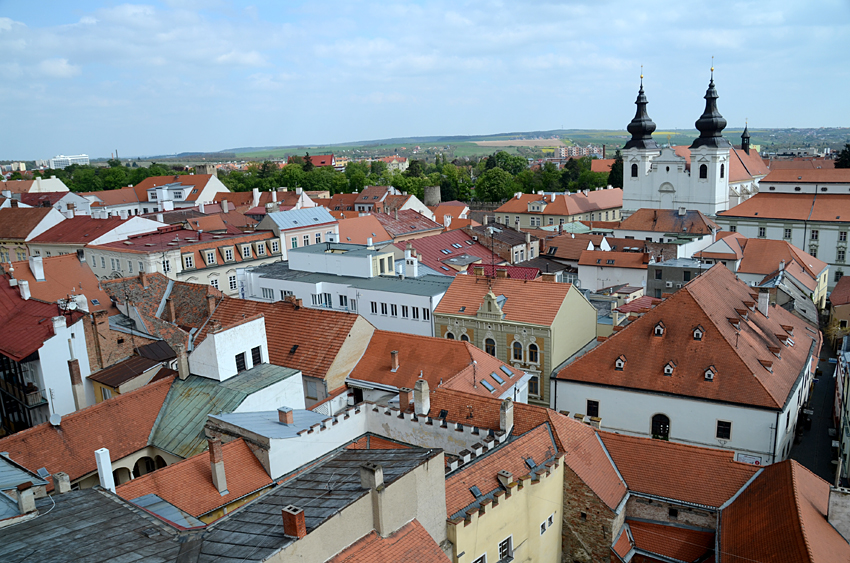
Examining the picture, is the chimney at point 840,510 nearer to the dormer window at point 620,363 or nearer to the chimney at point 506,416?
the chimney at point 506,416

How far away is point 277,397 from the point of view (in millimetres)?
27016

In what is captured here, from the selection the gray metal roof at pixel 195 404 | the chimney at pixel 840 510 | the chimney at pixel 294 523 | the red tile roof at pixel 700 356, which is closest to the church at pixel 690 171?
the red tile roof at pixel 700 356

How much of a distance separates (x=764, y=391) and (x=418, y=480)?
20.4 m

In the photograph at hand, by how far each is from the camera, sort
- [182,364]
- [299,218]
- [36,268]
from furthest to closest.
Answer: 1. [299,218]
2. [36,268]
3. [182,364]

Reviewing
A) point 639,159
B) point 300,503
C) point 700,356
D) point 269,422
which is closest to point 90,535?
point 300,503

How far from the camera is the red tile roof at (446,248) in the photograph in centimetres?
5150

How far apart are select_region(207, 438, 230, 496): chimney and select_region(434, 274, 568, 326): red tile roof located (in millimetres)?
19230

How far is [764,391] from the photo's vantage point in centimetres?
2811

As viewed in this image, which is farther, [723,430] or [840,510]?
[723,430]

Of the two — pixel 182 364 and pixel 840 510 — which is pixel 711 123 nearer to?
pixel 840 510

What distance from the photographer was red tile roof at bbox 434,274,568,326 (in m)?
34.9

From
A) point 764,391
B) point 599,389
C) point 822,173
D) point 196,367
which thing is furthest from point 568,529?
point 822,173

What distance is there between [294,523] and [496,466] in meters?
9.77

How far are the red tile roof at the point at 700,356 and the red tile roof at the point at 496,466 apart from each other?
392 inches
